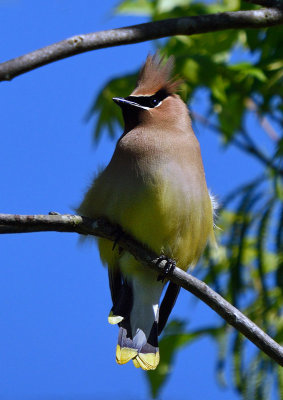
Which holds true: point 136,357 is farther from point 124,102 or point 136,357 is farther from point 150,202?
point 124,102

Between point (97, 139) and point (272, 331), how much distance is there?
65.4 inches

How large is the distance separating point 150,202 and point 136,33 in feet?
3.72

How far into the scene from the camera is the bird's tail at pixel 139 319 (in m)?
3.62

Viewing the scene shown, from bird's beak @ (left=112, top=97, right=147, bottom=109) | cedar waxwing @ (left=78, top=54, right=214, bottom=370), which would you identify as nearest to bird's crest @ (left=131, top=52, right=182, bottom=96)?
cedar waxwing @ (left=78, top=54, right=214, bottom=370)

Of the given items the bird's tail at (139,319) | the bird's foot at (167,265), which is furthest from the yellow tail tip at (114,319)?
the bird's foot at (167,265)

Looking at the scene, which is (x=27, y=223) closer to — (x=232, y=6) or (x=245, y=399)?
(x=245, y=399)

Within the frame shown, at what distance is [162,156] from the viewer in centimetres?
354

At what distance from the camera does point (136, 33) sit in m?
2.38

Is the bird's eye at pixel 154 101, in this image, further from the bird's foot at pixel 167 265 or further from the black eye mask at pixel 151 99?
the bird's foot at pixel 167 265

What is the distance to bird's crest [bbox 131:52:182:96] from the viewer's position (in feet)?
13.0

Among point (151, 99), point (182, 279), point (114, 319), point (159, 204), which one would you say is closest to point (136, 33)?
point (182, 279)

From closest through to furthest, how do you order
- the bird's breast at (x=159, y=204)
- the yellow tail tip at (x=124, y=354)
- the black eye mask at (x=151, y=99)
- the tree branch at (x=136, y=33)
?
the tree branch at (x=136, y=33), the bird's breast at (x=159, y=204), the yellow tail tip at (x=124, y=354), the black eye mask at (x=151, y=99)

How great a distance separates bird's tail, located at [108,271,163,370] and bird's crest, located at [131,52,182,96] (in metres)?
0.97

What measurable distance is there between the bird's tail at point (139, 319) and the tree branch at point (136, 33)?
1.61 metres
